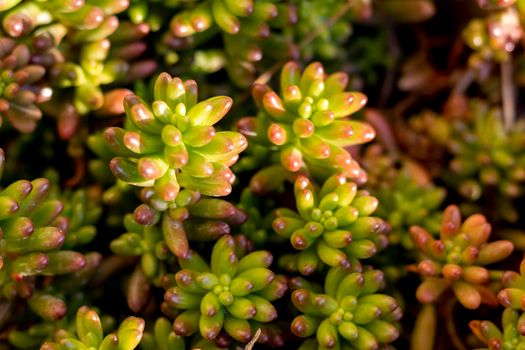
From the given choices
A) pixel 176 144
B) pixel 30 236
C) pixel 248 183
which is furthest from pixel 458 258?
pixel 30 236

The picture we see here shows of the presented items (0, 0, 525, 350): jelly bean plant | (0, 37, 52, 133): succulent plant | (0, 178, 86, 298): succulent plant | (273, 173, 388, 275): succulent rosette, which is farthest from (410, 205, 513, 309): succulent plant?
(0, 37, 52, 133): succulent plant

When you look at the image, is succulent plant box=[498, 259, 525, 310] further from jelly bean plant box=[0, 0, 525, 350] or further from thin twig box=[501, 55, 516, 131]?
thin twig box=[501, 55, 516, 131]

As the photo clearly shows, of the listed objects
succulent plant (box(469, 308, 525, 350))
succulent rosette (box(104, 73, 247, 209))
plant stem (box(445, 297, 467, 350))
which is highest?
succulent rosette (box(104, 73, 247, 209))

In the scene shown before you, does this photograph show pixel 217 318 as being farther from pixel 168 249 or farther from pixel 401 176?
pixel 401 176

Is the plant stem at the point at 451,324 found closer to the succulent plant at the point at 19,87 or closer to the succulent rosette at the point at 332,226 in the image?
the succulent rosette at the point at 332,226

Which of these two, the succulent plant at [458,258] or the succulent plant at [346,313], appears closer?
the succulent plant at [346,313]

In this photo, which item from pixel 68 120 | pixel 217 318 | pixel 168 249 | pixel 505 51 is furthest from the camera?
pixel 505 51

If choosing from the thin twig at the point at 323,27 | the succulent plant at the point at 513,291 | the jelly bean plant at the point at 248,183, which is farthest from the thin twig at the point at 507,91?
the succulent plant at the point at 513,291

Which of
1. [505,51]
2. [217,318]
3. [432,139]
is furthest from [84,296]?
[505,51]
